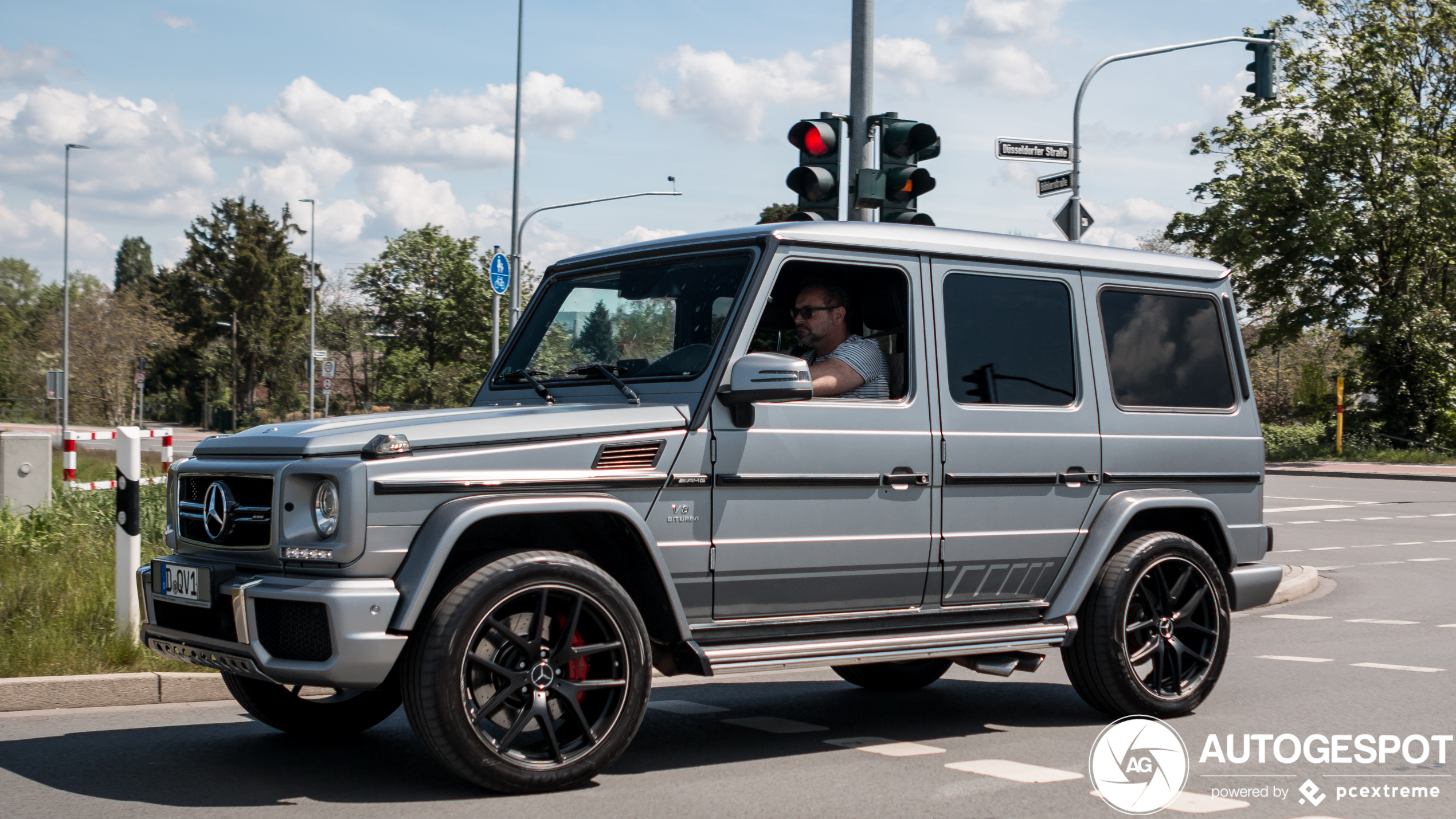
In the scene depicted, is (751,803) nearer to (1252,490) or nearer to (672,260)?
(672,260)

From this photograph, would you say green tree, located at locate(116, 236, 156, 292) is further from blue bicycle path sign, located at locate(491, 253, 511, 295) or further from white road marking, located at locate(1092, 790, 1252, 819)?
white road marking, located at locate(1092, 790, 1252, 819)

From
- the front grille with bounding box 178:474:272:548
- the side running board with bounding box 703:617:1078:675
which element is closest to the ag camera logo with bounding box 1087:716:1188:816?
the side running board with bounding box 703:617:1078:675

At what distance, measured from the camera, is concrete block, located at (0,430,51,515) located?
11.0 metres

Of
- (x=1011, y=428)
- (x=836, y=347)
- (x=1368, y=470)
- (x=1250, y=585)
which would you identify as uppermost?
(x=836, y=347)

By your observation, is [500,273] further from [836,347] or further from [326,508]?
[326,508]

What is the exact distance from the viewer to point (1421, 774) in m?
5.32

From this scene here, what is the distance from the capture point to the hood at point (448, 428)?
4.67 metres

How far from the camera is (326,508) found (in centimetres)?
462

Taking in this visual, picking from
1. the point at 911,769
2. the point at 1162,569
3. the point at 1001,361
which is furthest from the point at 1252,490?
the point at 911,769

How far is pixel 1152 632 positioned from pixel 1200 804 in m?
1.66

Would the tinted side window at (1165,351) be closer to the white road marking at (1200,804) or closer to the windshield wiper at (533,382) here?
the white road marking at (1200,804)

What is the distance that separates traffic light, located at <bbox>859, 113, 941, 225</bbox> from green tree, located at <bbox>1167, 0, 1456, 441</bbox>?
88.8 ft

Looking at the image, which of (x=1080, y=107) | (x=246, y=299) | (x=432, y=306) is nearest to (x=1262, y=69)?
(x=1080, y=107)

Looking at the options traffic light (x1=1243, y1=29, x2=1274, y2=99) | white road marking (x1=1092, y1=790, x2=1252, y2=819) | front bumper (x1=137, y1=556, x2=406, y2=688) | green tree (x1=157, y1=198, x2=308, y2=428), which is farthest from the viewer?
green tree (x1=157, y1=198, x2=308, y2=428)
